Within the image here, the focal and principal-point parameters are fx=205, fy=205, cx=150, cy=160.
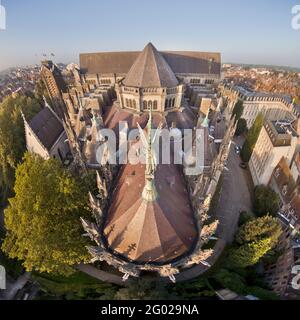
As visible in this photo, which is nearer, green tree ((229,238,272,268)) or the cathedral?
the cathedral

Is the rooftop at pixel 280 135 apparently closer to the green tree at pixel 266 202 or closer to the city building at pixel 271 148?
the city building at pixel 271 148

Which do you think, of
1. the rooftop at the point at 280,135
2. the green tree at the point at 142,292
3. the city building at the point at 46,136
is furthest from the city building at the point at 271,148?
the city building at the point at 46,136

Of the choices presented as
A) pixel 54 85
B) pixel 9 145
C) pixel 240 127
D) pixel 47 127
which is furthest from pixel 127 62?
pixel 240 127

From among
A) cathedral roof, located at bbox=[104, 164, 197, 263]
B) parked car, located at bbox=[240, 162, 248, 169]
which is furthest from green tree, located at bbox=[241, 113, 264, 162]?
cathedral roof, located at bbox=[104, 164, 197, 263]

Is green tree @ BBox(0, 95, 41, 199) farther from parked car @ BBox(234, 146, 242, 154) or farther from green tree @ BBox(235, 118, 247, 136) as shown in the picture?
green tree @ BBox(235, 118, 247, 136)

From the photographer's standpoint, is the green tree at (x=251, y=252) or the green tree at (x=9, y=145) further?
the green tree at (x=9, y=145)
